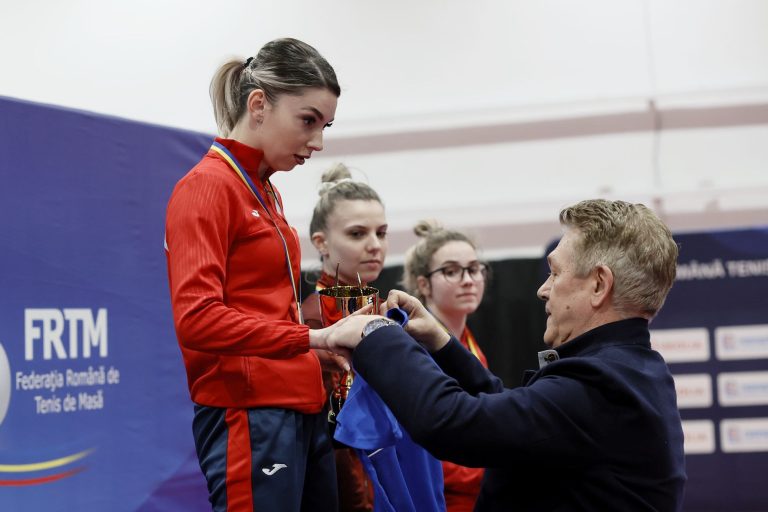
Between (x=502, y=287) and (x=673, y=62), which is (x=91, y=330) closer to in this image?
(x=502, y=287)

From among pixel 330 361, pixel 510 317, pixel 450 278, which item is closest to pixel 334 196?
pixel 450 278

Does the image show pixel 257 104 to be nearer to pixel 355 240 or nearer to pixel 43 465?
pixel 355 240

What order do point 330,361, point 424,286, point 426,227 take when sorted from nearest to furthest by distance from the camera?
point 330,361, point 424,286, point 426,227

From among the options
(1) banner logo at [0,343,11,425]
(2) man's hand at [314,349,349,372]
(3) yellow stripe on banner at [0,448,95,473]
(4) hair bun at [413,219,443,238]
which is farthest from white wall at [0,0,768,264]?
(2) man's hand at [314,349,349,372]

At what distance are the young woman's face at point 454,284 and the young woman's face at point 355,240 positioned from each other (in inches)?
24.6

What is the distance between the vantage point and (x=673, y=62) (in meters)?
5.95

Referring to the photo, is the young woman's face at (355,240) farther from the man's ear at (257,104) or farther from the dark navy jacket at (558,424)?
the dark navy jacket at (558,424)

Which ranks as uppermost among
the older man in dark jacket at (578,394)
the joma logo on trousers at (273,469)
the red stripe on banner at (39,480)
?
the older man in dark jacket at (578,394)

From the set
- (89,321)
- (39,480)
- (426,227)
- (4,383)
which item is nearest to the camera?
(4,383)

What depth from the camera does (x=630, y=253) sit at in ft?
5.55

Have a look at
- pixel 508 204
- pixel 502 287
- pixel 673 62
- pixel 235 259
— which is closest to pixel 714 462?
pixel 502 287

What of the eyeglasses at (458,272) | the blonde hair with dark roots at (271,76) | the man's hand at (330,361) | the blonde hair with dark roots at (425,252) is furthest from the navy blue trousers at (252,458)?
the blonde hair with dark roots at (425,252)

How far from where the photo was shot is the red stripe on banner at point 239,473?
74.0 inches

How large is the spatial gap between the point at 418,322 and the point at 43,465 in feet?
4.81
